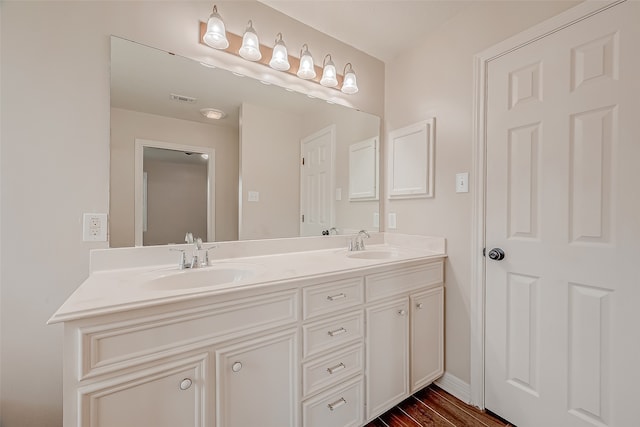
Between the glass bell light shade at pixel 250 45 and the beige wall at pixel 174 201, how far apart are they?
656mm

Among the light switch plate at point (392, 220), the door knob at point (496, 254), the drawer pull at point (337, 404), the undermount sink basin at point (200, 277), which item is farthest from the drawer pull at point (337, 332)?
the light switch plate at point (392, 220)

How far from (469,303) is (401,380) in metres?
0.61

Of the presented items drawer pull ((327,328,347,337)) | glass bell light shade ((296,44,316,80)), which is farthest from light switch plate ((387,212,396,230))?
glass bell light shade ((296,44,316,80))

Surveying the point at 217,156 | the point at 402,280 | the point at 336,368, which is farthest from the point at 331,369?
the point at 217,156

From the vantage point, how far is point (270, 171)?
1.67 meters

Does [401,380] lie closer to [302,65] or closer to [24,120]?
[302,65]

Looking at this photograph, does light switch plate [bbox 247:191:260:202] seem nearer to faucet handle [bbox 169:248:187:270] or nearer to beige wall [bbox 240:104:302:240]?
beige wall [bbox 240:104:302:240]

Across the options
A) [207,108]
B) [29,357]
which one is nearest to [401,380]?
[29,357]

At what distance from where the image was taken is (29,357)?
3.45 feet

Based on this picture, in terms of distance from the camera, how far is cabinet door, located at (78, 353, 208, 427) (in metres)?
0.76

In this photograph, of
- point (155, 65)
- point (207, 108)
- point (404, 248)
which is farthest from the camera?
point (404, 248)

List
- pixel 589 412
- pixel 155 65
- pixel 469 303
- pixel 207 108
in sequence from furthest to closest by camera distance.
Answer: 1. pixel 469 303
2. pixel 207 108
3. pixel 155 65
4. pixel 589 412

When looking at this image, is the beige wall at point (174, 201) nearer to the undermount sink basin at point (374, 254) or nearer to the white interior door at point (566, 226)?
the undermount sink basin at point (374, 254)

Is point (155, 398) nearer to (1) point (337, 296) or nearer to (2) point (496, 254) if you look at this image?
(1) point (337, 296)
